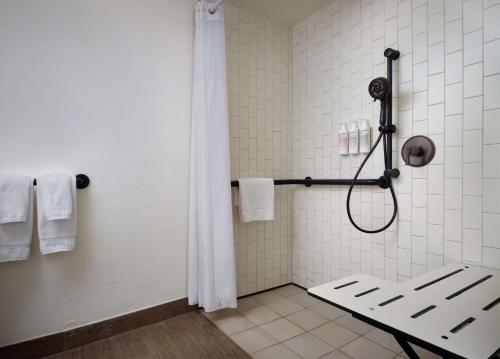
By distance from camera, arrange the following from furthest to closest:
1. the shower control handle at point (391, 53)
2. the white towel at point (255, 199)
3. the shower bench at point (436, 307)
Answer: the white towel at point (255, 199), the shower control handle at point (391, 53), the shower bench at point (436, 307)

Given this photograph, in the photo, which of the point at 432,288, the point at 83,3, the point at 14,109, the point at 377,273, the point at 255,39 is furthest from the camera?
the point at 255,39

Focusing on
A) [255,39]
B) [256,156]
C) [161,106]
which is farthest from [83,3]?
[256,156]

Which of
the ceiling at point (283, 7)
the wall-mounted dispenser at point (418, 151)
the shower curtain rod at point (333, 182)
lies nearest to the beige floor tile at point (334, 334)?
the shower curtain rod at point (333, 182)

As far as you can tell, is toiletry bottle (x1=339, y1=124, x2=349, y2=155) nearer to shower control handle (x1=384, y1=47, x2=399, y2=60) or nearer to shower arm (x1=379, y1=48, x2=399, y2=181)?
shower arm (x1=379, y1=48, x2=399, y2=181)

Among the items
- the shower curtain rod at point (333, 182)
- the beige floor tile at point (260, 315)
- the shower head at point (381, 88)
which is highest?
the shower head at point (381, 88)

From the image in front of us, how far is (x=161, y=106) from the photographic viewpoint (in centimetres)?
182

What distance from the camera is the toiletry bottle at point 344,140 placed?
1956mm

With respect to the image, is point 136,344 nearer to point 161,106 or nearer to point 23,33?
point 161,106

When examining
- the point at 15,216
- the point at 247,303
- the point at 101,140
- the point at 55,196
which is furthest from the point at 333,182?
the point at 15,216

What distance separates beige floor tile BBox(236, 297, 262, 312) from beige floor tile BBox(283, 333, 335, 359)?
19.2 inches

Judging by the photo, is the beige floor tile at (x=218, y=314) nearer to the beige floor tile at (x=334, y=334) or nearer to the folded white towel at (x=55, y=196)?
the beige floor tile at (x=334, y=334)

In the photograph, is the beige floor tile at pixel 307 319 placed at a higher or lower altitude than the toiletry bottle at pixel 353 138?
lower

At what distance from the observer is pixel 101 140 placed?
1628 millimetres

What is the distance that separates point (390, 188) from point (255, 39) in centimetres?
151
